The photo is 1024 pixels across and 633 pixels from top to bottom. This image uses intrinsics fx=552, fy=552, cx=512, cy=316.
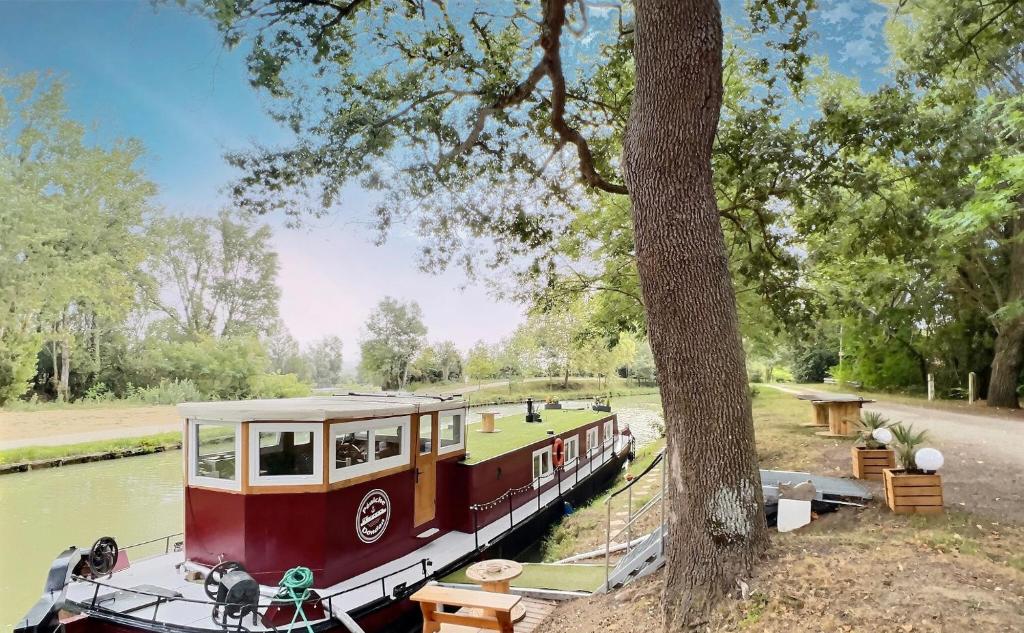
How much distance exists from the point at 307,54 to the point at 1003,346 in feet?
52.0

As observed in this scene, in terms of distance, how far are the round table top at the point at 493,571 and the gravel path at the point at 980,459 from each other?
3756 mm

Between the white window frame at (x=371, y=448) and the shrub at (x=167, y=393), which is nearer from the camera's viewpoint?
the white window frame at (x=371, y=448)

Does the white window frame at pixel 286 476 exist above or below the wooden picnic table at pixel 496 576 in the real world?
above

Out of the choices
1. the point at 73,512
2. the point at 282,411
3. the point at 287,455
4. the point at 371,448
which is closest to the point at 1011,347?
the point at 371,448

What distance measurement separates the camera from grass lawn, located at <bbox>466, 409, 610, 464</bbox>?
755 cm

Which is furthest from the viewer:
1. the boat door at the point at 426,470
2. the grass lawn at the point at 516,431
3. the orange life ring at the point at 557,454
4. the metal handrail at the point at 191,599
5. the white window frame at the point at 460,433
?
the orange life ring at the point at 557,454

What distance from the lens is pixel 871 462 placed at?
18.3 ft

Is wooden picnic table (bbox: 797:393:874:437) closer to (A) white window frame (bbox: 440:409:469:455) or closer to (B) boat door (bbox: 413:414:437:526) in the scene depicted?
(A) white window frame (bbox: 440:409:469:455)

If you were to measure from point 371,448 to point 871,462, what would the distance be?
16.2 feet

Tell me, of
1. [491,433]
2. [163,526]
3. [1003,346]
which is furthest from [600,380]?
[163,526]

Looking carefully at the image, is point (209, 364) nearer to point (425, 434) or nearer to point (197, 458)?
point (425, 434)

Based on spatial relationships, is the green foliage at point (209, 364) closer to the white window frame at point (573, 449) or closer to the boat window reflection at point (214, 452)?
the white window frame at point (573, 449)

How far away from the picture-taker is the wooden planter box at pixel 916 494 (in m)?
4.36

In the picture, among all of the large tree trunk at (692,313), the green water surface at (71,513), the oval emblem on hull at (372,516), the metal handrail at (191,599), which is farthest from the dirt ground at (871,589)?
the green water surface at (71,513)
